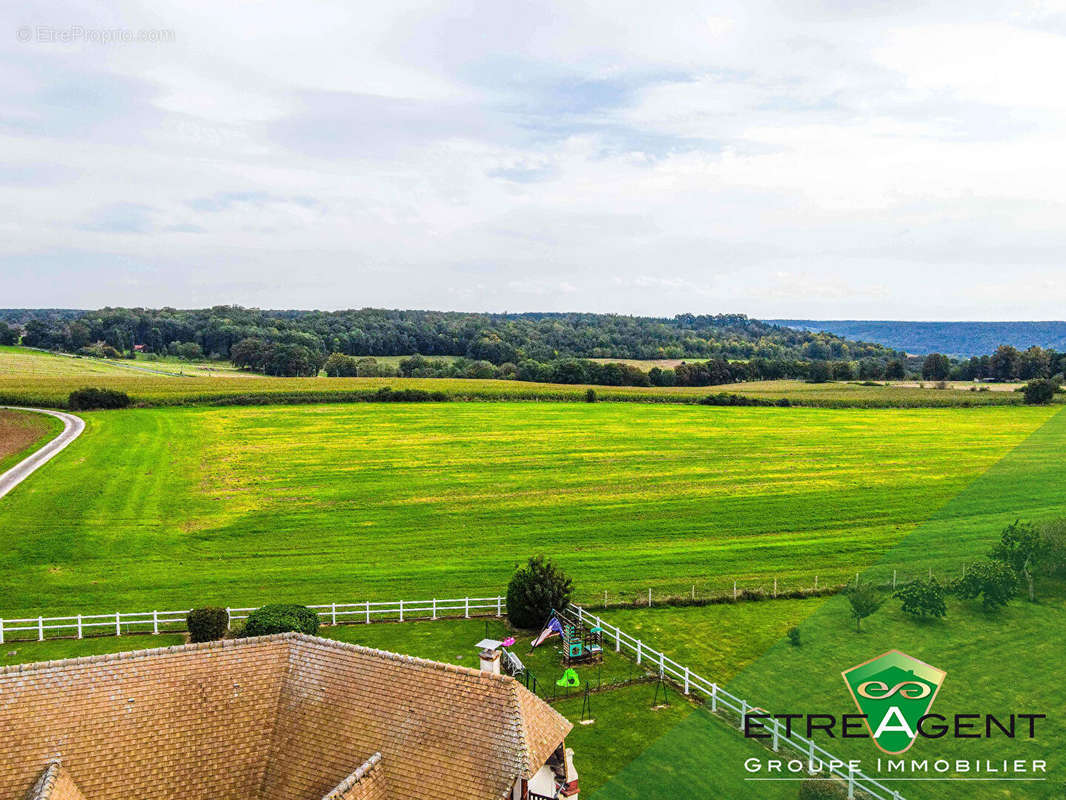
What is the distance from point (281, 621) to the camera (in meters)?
22.0

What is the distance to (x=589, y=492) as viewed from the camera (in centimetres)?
4866

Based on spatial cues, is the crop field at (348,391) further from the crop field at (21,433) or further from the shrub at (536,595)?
the shrub at (536,595)

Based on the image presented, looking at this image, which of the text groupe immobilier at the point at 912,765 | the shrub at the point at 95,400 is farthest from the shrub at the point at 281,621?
the shrub at the point at 95,400

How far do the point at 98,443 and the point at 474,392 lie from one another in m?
47.5

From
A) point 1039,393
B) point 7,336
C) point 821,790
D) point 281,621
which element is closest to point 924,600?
point 821,790

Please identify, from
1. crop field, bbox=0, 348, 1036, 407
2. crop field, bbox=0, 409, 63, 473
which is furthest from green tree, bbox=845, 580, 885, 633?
crop field, bbox=0, 348, 1036, 407

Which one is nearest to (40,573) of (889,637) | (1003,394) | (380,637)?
(380,637)

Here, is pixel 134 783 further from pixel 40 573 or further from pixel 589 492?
pixel 589 492

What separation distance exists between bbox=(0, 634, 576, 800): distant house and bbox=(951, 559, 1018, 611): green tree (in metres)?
19.6

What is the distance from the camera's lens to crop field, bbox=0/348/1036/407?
88.9m

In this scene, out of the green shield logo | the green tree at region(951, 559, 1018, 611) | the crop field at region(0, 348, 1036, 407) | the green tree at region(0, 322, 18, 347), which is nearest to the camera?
the green shield logo

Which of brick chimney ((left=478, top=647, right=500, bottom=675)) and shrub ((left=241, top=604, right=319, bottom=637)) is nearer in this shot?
brick chimney ((left=478, top=647, right=500, bottom=675))

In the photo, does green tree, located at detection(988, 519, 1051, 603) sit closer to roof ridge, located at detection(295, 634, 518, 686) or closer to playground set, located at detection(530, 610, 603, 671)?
playground set, located at detection(530, 610, 603, 671)

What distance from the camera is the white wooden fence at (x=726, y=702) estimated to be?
16.6m
